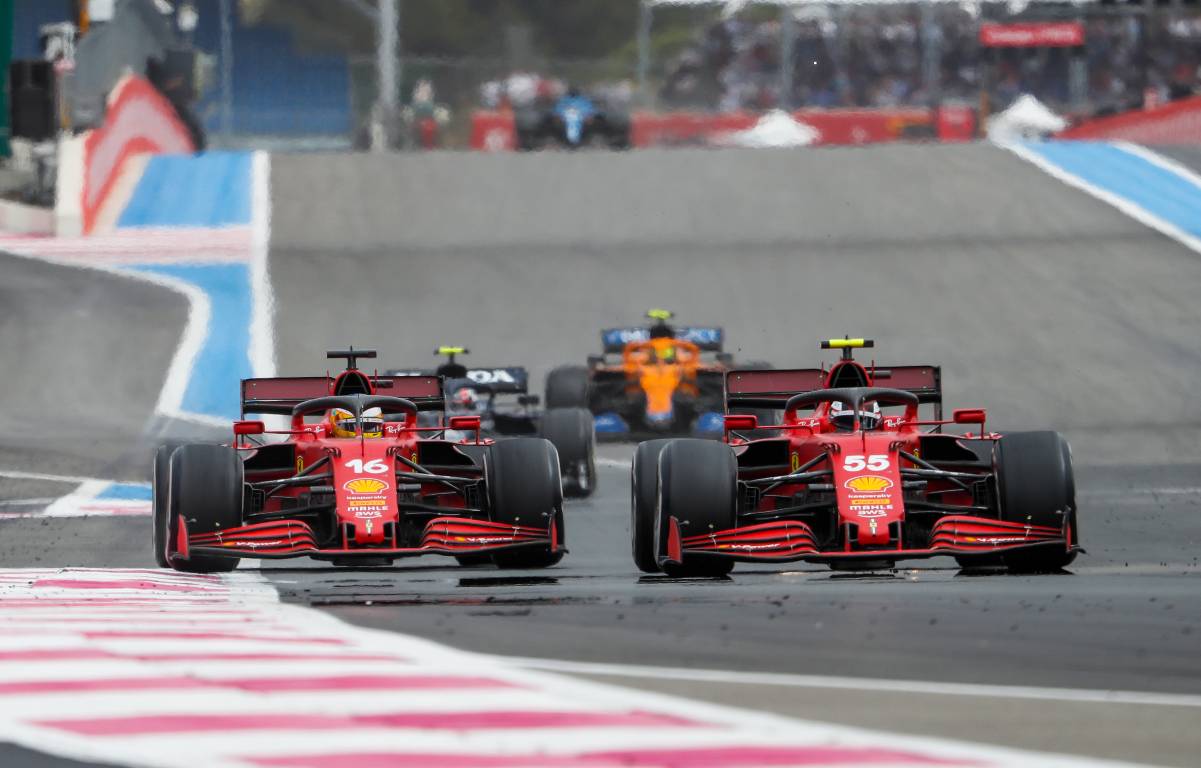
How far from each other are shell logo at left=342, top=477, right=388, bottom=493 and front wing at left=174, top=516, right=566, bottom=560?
34 cm

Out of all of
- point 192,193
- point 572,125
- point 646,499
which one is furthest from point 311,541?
point 572,125

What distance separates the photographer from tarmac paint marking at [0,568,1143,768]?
6.53 meters

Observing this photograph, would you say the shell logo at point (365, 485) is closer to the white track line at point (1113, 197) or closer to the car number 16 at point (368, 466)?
the car number 16 at point (368, 466)

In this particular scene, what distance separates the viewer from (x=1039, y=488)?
12.1 m

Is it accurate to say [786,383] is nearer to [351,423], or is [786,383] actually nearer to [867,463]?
[867,463]

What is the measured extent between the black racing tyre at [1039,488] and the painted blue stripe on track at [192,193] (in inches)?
987

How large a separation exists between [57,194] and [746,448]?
2471 cm

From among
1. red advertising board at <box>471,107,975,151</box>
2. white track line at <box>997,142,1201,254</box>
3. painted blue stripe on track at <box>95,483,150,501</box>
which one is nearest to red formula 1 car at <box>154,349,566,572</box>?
painted blue stripe on track at <box>95,483,150,501</box>

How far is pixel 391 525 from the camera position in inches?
505

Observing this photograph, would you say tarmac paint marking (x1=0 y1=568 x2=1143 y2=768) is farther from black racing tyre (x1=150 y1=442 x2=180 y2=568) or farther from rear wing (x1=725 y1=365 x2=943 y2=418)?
rear wing (x1=725 y1=365 x2=943 y2=418)

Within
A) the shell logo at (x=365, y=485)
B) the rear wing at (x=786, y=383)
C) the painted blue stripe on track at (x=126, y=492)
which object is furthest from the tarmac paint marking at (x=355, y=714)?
the painted blue stripe on track at (x=126, y=492)

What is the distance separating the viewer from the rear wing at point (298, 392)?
1484cm

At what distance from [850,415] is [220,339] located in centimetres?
1676

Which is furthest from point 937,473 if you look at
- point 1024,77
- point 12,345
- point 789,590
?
point 1024,77
